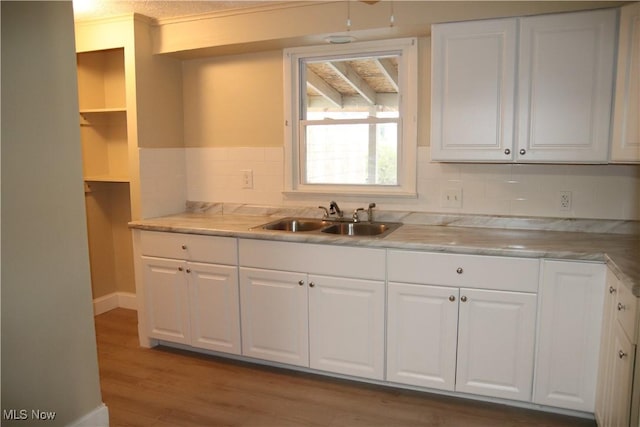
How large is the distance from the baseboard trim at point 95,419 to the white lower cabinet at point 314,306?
39.4 inches

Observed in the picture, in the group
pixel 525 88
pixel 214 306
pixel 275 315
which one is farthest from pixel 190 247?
pixel 525 88

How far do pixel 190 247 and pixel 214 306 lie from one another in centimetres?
A: 41

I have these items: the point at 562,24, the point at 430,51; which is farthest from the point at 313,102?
the point at 562,24

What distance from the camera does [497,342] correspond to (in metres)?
2.54

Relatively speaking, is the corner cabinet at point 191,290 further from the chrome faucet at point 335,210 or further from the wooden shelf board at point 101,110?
the wooden shelf board at point 101,110

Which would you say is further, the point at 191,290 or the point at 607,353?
the point at 191,290

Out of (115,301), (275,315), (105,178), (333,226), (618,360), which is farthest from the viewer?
(115,301)

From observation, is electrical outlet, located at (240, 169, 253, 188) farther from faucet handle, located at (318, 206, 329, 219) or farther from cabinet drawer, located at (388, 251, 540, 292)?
cabinet drawer, located at (388, 251, 540, 292)

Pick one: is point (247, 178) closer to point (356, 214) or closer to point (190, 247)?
point (190, 247)

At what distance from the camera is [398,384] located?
9.20 ft

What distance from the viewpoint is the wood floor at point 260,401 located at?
8.32 feet

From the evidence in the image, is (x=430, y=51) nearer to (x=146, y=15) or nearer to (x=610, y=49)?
(x=610, y=49)

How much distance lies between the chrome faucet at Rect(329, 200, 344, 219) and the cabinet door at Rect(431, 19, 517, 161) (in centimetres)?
78

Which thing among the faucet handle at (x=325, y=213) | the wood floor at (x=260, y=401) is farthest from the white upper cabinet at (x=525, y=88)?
the wood floor at (x=260, y=401)
